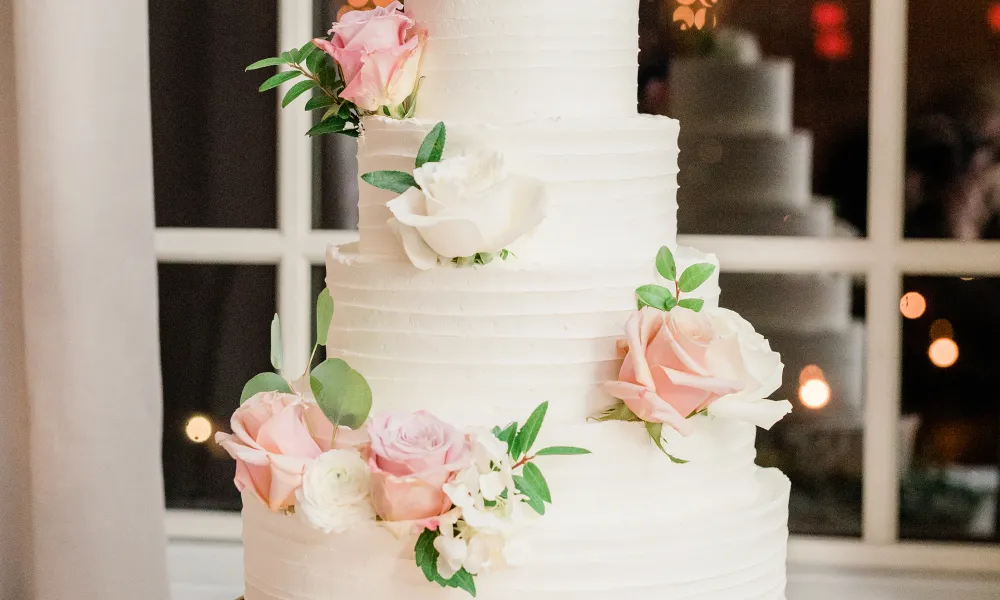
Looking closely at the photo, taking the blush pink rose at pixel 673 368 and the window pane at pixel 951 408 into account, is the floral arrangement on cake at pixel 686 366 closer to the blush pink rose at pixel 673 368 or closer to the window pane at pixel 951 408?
the blush pink rose at pixel 673 368

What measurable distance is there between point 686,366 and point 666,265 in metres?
0.12

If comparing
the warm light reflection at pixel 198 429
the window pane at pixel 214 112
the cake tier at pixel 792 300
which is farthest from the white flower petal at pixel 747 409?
the warm light reflection at pixel 198 429

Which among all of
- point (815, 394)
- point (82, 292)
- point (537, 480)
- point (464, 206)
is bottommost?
point (815, 394)

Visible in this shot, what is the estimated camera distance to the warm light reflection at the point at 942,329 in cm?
179

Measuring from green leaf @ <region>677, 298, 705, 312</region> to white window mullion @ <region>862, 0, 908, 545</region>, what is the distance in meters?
0.84

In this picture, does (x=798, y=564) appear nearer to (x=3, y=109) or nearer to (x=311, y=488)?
(x=311, y=488)

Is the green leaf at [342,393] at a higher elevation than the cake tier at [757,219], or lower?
lower

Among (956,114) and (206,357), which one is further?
(206,357)

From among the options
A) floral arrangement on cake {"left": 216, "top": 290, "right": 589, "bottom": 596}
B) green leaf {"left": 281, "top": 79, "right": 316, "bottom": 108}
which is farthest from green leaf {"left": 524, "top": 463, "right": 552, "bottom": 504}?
green leaf {"left": 281, "top": 79, "right": 316, "bottom": 108}

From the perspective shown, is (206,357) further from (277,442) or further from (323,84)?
(277,442)

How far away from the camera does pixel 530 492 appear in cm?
94

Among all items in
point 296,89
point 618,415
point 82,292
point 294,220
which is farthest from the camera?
point 294,220

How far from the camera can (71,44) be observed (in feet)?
5.04

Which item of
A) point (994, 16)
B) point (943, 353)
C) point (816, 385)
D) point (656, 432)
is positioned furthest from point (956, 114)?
point (656, 432)
